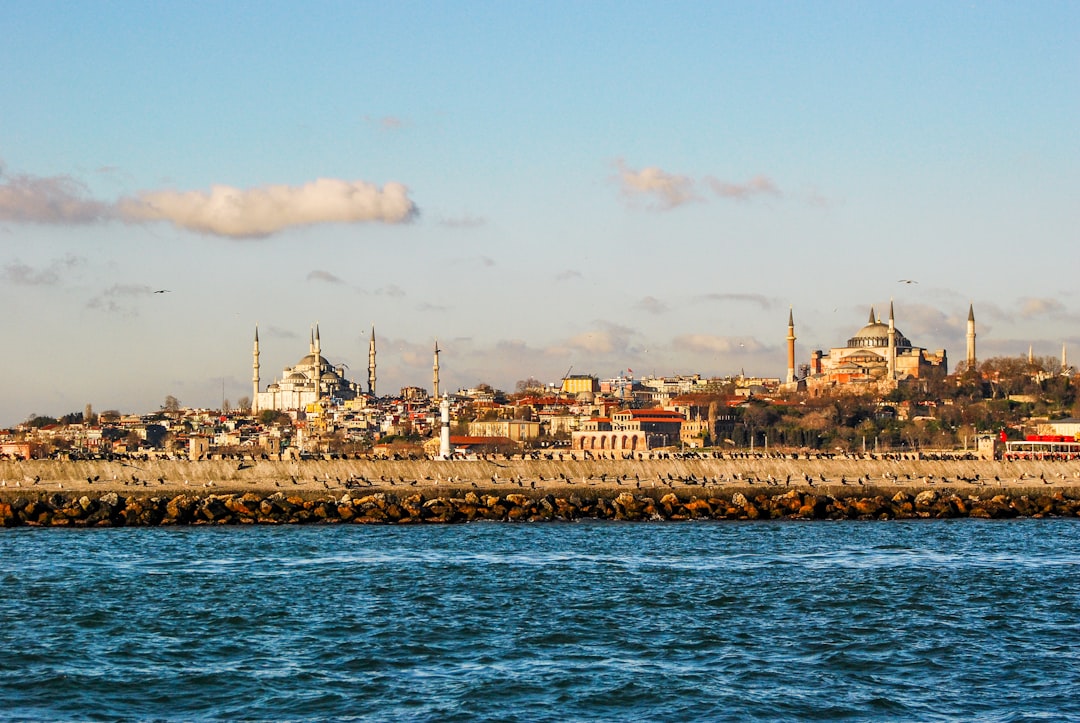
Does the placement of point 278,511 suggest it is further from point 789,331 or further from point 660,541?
point 789,331

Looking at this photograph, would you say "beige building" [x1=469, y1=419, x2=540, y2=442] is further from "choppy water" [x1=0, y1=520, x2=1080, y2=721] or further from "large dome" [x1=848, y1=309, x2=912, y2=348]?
"choppy water" [x1=0, y1=520, x2=1080, y2=721]

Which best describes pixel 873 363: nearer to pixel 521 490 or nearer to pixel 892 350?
pixel 892 350

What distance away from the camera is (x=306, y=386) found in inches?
6855

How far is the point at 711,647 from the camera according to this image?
17.8m

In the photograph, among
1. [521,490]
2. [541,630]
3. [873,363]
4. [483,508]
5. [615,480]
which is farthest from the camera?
[873,363]

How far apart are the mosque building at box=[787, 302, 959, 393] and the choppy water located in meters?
116

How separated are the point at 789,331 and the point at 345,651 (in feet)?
470

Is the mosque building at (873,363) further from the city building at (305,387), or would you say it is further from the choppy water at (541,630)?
the choppy water at (541,630)

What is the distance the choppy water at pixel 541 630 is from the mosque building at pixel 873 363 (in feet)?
381

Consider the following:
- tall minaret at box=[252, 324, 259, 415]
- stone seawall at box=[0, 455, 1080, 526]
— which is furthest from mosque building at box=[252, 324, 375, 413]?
stone seawall at box=[0, 455, 1080, 526]

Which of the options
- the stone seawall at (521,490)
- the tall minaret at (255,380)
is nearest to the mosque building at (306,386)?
the tall minaret at (255,380)

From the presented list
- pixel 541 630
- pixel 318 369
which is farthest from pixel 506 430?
pixel 541 630

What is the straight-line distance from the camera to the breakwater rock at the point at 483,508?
3631cm

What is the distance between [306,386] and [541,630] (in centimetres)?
15751
